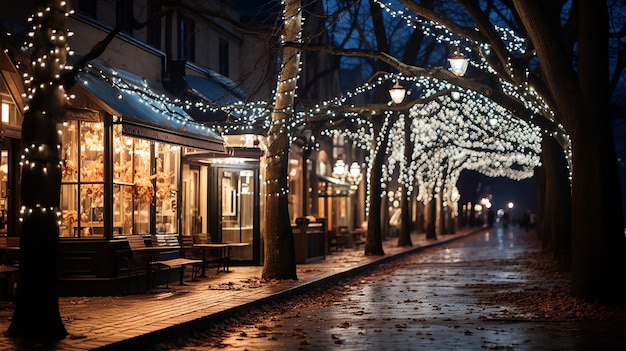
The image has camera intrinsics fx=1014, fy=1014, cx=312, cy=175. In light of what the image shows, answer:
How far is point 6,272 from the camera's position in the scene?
1652cm

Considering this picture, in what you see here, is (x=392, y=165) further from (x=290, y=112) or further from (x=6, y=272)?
(x=6, y=272)

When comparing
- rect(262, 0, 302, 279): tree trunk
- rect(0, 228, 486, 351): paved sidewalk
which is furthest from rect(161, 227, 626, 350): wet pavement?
rect(262, 0, 302, 279): tree trunk

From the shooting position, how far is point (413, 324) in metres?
14.6

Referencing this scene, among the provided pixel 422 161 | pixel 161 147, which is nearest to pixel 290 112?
pixel 161 147

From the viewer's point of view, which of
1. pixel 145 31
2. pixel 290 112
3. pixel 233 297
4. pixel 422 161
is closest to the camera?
pixel 233 297

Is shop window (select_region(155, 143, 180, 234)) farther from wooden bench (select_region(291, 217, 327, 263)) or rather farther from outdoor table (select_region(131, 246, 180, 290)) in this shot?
wooden bench (select_region(291, 217, 327, 263))

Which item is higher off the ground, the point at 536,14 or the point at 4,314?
the point at 536,14

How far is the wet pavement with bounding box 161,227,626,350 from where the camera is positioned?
1252 centimetres

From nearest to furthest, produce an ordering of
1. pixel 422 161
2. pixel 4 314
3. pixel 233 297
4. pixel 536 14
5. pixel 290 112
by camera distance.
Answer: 1. pixel 4 314
2. pixel 536 14
3. pixel 233 297
4. pixel 290 112
5. pixel 422 161

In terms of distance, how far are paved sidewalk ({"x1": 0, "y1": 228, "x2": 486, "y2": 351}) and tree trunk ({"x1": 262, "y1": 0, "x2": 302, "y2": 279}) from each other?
52 centimetres

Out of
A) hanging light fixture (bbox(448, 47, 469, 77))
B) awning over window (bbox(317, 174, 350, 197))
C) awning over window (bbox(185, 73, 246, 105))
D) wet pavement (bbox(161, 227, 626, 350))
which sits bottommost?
wet pavement (bbox(161, 227, 626, 350))

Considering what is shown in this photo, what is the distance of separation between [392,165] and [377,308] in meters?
41.6

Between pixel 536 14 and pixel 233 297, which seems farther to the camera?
pixel 233 297

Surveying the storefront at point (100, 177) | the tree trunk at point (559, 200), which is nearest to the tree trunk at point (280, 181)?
the storefront at point (100, 177)
